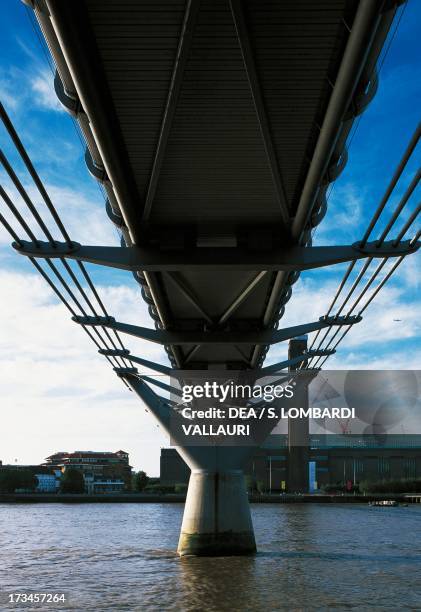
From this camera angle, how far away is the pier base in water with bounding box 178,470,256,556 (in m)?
30.3

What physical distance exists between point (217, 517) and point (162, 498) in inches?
4074

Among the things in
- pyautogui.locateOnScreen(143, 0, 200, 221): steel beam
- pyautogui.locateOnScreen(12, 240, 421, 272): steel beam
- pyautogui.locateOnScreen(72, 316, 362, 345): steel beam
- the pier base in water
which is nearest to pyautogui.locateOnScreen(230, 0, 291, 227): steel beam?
pyautogui.locateOnScreen(143, 0, 200, 221): steel beam

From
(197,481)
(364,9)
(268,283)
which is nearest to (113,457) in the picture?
(197,481)

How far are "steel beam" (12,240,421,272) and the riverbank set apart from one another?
109382 millimetres

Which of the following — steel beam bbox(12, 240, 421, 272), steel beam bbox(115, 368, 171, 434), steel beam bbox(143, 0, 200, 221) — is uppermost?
steel beam bbox(143, 0, 200, 221)

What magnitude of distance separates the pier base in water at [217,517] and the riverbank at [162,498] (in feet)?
303

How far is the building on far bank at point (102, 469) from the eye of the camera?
17638 centimetres

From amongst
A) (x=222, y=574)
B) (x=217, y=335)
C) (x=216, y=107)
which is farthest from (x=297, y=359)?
(x=216, y=107)

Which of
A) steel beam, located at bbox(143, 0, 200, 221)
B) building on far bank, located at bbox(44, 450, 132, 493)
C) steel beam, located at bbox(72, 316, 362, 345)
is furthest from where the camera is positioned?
building on far bank, located at bbox(44, 450, 132, 493)

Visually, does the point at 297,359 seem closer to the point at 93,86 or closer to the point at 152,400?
the point at 152,400

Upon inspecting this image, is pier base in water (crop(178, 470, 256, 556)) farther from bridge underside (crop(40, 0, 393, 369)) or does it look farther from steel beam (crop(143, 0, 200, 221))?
steel beam (crop(143, 0, 200, 221))

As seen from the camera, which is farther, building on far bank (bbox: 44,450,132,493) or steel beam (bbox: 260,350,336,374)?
building on far bank (bbox: 44,450,132,493)

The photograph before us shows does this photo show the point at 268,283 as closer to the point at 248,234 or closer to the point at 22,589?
the point at 248,234

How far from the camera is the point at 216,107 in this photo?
11000 mm
